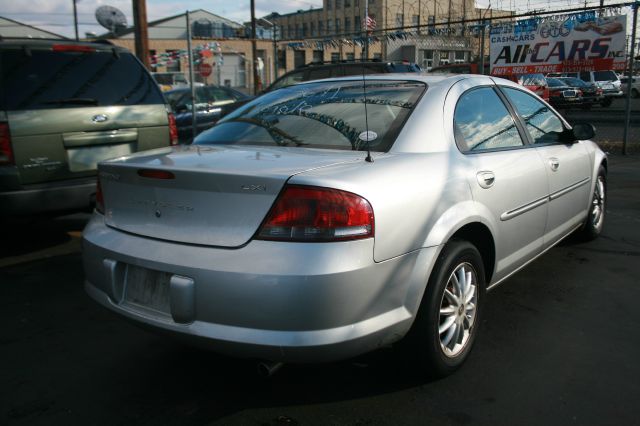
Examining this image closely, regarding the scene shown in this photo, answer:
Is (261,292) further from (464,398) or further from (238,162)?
(464,398)

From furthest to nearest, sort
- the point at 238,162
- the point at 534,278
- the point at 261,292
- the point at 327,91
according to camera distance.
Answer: the point at 534,278 → the point at 327,91 → the point at 238,162 → the point at 261,292

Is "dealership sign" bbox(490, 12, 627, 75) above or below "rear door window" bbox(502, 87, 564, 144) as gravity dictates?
above

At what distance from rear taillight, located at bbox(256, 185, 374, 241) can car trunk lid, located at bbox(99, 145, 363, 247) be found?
54 millimetres

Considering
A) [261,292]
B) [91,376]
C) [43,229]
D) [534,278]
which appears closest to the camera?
[261,292]

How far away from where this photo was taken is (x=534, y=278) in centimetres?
430

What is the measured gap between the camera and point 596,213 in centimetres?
517

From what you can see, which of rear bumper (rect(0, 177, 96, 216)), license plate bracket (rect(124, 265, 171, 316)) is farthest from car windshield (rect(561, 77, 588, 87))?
license plate bracket (rect(124, 265, 171, 316))

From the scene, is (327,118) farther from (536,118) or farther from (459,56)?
(459,56)

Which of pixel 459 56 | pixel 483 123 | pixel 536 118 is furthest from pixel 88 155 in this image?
pixel 459 56

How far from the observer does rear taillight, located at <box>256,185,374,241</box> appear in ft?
7.35

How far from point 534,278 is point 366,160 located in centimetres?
235

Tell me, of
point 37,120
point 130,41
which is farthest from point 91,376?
point 130,41

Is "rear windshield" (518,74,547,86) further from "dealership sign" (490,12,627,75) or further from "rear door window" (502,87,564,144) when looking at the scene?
"rear door window" (502,87,564,144)

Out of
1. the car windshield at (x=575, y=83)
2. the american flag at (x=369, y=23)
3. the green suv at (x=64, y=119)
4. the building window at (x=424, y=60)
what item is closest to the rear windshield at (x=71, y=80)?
the green suv at (x=64, y=119)
